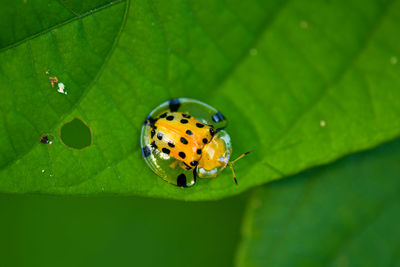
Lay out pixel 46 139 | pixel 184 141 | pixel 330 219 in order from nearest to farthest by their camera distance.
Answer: pixel 46 139, pixel 184 141, pixel 330 219

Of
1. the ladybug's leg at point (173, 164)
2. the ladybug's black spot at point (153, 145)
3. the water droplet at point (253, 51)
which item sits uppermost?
the water droplet at point (253, 51)

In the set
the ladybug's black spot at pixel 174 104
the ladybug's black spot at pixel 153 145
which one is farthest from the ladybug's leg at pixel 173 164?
the ladybug's black spot at pixel 174 104

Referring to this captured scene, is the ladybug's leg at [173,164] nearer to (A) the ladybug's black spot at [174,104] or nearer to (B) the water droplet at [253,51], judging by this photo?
(A) the ladybug's black spot at [174,104]

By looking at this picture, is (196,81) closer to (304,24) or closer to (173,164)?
(173,164)

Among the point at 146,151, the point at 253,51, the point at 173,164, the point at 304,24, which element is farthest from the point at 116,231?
the point at 304,24

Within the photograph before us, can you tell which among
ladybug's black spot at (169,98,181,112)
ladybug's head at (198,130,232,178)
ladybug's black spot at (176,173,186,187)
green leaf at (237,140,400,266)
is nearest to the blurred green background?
green leaf at (237,140,400,266)

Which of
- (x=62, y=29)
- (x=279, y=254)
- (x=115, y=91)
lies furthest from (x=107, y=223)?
(x=62, y=29)
